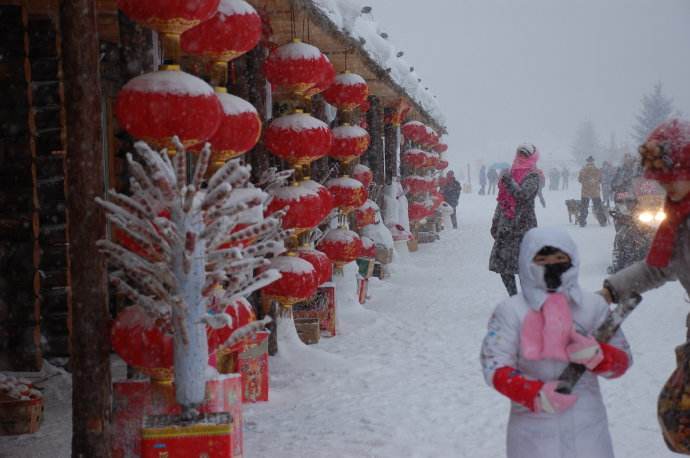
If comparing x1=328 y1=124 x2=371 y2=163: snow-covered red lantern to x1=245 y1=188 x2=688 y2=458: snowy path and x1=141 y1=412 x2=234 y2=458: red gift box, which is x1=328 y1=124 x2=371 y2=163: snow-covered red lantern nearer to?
x1=245 y1=188 x2=688 y2=458: snowy path

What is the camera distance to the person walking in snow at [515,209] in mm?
9133

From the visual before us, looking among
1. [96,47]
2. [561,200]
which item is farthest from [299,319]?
[561,200]

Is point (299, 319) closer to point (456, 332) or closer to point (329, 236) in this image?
point (329, 236)

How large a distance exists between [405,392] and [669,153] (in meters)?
4.13

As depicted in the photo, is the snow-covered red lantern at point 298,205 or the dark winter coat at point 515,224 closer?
the snow-covered red lantern at point 298,205

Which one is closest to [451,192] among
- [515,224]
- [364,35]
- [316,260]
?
[364,35]

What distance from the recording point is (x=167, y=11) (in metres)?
4.12

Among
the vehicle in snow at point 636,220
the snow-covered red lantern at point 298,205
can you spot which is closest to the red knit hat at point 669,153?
the snow-covered red lantern at point 298,205

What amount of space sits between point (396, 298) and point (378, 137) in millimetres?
4015

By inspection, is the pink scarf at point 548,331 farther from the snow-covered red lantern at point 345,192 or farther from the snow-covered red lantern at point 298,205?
the snow-covered red lantern at point 345,192

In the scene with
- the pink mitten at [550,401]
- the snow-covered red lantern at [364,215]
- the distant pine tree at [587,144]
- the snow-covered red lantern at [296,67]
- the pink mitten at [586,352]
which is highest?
the distant pine tree at [587,144]

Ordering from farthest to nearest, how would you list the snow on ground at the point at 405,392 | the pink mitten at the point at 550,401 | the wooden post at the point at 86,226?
1. the snow on ground at the point at 405,392
2. the wooden post at the point at 86,226
3. the pink mitten at the point at 550,401

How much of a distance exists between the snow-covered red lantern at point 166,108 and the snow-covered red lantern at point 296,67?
285 cm

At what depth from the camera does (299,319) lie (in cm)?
917
